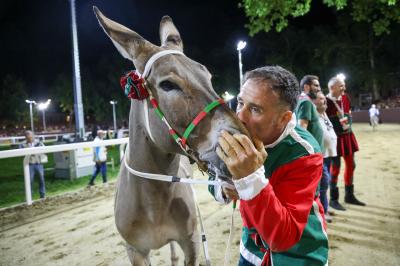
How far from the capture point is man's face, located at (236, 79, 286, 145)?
57.7 inches

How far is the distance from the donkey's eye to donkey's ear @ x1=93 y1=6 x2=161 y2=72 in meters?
0.27

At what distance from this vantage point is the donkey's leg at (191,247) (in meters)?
2.55

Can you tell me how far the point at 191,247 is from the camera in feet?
8.44

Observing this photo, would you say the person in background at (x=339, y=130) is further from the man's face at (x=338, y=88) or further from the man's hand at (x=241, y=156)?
the man's hand at (x=241, y=156)

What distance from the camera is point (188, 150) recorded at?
165 centimetres

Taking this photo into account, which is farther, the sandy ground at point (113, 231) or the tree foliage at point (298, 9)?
the tree foliage at point (298, 9)

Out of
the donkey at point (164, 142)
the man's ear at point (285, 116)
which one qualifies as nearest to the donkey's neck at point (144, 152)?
the donkey at point (164, 142)

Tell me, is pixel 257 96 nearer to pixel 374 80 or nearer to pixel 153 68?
pixel 153 68

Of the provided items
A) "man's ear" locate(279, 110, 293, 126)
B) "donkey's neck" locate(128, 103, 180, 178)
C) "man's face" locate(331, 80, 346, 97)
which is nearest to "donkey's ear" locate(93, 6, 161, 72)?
"donkey's neck" locate(128, 103, 180, 178)

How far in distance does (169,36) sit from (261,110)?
1.22 meters

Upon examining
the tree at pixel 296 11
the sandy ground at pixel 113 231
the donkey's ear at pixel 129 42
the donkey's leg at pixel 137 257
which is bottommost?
the sandy ground at pixel 113 231

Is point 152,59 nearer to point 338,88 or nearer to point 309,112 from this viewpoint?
point 309,112

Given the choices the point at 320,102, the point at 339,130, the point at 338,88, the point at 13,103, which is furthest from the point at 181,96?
the point at 13,103

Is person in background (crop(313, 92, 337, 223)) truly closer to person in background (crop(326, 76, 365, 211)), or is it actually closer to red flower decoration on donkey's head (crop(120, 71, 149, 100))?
person in background (crop(326, 76, 365, 211))
